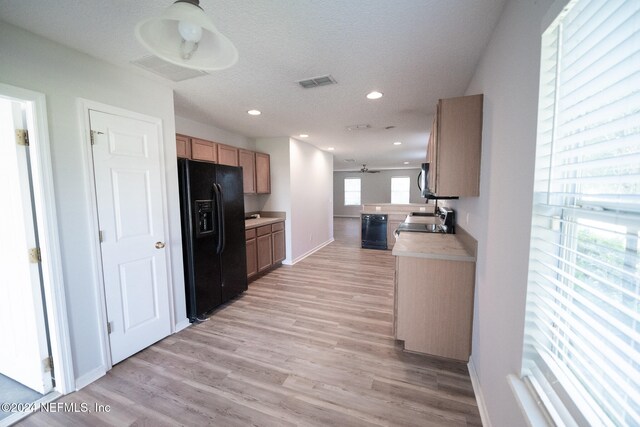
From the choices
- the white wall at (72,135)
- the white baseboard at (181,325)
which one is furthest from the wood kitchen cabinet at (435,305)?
the white wall at (72,135)

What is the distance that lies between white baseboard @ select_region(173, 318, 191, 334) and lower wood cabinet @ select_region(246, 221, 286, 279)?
48.8 inches

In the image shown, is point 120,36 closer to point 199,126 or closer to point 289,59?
point 289,59

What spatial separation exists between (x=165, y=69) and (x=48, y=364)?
238cm

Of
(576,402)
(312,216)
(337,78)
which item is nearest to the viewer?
(576,402)

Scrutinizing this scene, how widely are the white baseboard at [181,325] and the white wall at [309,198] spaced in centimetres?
243

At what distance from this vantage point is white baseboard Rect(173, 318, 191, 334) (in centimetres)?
260

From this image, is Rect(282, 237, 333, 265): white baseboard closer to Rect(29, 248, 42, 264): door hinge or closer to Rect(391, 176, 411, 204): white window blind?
Rect(29, 248, 42, 264): door hinge

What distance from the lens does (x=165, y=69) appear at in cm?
205

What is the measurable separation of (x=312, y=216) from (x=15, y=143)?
4589 mm

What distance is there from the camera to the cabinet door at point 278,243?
4.55m

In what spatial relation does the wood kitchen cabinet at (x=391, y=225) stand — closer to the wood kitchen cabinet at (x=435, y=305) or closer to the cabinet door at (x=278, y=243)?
the cabinet door at (x=278, y=243)

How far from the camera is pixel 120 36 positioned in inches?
66.6

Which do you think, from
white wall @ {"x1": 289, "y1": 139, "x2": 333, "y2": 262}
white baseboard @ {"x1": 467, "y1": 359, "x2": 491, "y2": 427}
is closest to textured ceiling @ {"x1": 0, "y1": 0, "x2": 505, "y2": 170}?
white wall @ {"x1": 289, "y1": 139, "x2": 333, "y2": 262}

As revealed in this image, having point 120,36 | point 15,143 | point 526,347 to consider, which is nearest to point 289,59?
point 120,36
